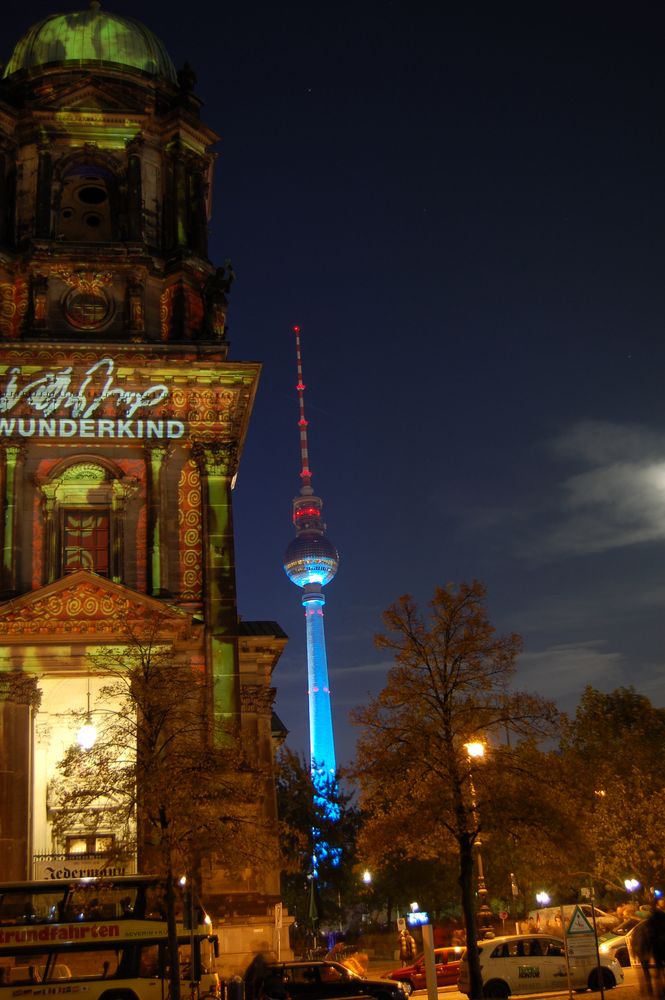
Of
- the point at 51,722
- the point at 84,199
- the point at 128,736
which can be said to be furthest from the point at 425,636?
the point at 84,199

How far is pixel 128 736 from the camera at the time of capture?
109ft

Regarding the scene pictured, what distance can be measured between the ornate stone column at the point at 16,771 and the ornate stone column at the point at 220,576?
19.9 feet

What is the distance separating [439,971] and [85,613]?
17.2 m

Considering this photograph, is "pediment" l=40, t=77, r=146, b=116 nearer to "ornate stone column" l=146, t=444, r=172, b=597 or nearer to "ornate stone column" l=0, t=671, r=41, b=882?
"ornate stone column" l=146, t=444, r=172, b=597

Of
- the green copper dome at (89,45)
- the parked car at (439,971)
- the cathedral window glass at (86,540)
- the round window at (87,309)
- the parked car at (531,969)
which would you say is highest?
the green copper dome at (89,45)

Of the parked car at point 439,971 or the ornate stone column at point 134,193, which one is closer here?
the parked car at point 439,971

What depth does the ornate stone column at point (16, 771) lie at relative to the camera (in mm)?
35500

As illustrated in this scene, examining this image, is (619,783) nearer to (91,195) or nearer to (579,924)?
(579,924)

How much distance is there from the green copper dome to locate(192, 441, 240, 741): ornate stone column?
62.2 feet

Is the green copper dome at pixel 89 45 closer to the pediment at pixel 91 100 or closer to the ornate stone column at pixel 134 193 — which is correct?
the pediment at pixel 91 100

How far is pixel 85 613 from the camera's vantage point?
38.8 m

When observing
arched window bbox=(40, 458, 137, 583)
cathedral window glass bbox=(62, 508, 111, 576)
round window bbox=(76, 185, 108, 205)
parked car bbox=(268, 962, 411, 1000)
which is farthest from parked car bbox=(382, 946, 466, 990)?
round window bbox=(76, 185, 108, 205)

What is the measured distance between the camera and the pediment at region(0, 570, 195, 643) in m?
38.4

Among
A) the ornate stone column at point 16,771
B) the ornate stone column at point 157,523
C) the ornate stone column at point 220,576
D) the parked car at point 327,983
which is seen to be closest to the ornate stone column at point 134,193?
the ornate stone column at point 157,523
